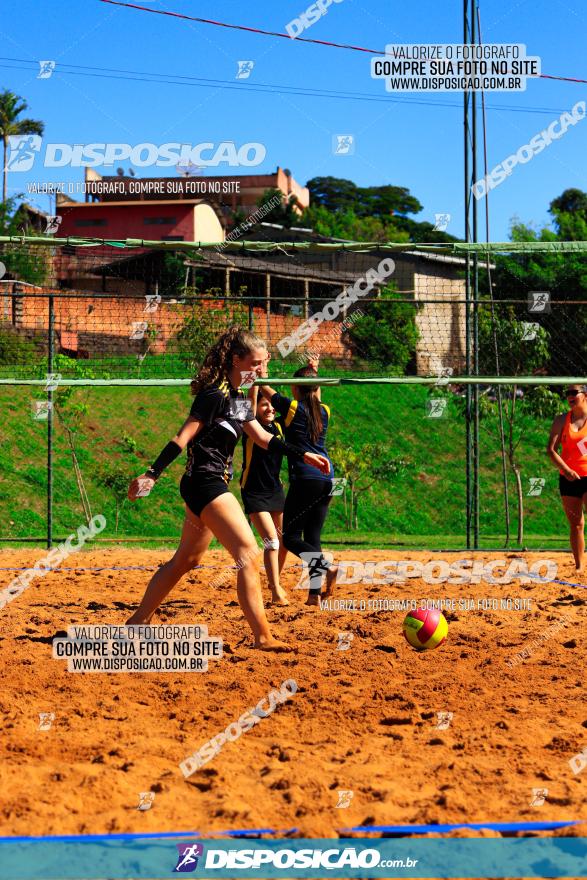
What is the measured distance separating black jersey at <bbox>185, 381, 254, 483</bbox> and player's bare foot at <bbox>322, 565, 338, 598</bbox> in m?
2.52

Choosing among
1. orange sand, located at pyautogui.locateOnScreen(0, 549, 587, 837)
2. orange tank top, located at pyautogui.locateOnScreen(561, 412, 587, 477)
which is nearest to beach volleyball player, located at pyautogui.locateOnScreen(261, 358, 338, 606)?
orange sand, located at pyautogui.locateOnScreen(0, 549, 587, 837)

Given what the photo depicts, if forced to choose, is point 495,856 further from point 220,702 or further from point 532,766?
point 220,702

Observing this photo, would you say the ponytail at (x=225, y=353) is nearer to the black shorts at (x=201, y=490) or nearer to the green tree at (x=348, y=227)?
the black shorts at (x=201, y=490)

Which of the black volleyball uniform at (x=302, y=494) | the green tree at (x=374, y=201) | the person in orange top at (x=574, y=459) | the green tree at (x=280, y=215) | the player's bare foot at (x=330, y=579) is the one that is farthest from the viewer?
the green tree at (x=374, y=201)

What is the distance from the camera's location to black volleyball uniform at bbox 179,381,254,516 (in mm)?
6465

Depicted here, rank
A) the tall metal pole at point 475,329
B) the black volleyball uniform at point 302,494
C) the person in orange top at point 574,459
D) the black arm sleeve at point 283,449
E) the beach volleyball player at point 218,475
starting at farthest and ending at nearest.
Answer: the tall metal pole at point 475,329 → the person in orange top at point 574,459 → the black volleyball uniform at point 302,494 → the black arm sleeve at point 283,449 → the beach volleyball player at point 218,475

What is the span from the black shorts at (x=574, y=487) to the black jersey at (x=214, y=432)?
5.39 meters

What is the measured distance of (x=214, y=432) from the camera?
6.56 metres

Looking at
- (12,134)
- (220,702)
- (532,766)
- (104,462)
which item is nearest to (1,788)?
(220,702)

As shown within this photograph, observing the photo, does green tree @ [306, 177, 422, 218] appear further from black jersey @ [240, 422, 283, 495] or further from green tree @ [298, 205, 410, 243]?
black jersey @ [240, 422, 283, 495]

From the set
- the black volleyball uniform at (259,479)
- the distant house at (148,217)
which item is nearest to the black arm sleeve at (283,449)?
the black volleyball uniform at (259,479)

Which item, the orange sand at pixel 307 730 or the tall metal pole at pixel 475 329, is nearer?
the orange sand at pixel 307 730

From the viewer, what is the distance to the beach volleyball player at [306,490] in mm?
8688

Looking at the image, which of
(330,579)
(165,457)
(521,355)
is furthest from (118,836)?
(521,355)
